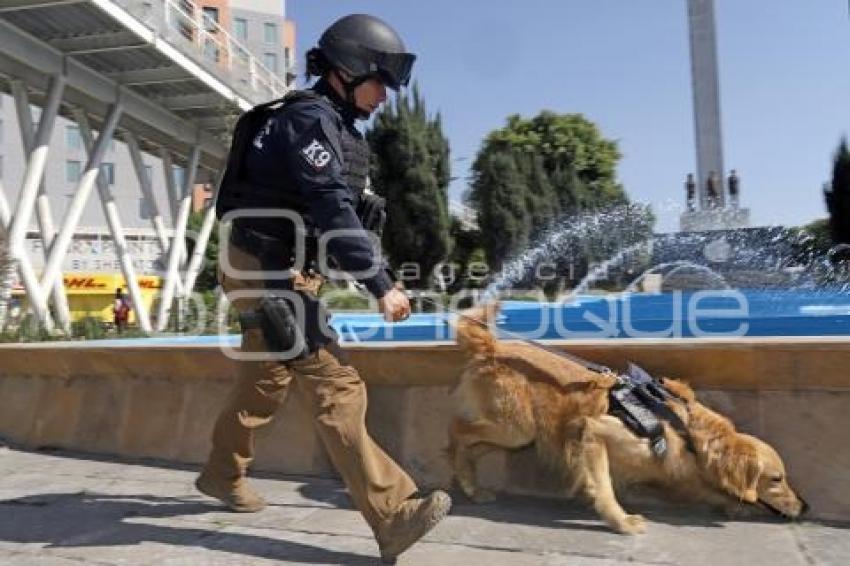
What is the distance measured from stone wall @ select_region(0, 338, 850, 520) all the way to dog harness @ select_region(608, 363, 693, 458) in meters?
0.32

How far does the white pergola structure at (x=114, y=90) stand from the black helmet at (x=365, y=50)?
10898mm

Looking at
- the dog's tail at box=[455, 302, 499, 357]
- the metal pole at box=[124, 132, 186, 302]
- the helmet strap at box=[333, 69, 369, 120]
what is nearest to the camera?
the helmet strap at box=[333, 69, 369, 120]

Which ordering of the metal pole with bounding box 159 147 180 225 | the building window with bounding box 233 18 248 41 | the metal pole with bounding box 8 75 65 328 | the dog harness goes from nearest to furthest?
the dog harness, the metal pole with bounding box 8 75 65 328, the metal pole with bounding box 159 147 180 225, the building window with bounding box 233 18 248 41

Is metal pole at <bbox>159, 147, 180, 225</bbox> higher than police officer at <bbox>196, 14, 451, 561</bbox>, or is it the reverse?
metal pole at <bbox>159, 147, 180, 225</bbox>

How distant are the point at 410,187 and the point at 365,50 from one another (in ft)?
105

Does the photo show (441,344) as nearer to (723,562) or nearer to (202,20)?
(723,562)

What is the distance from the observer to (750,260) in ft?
52.7

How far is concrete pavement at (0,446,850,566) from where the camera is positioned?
303 cm

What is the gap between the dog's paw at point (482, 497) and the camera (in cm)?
377

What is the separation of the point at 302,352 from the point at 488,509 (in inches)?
48.5

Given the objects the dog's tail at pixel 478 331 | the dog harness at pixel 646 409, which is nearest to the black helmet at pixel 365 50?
the dog's tail at pixel 478 331

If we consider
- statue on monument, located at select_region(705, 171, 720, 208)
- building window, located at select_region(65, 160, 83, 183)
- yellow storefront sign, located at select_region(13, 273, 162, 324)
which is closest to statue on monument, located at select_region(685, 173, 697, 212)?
statue on monument, located at select_region(705, 171, 720, 208)

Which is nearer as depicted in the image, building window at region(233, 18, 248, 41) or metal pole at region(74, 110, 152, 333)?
metal pole at region(74, 110, 152, 333)

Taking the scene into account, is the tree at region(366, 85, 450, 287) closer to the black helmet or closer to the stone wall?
the stone wall
